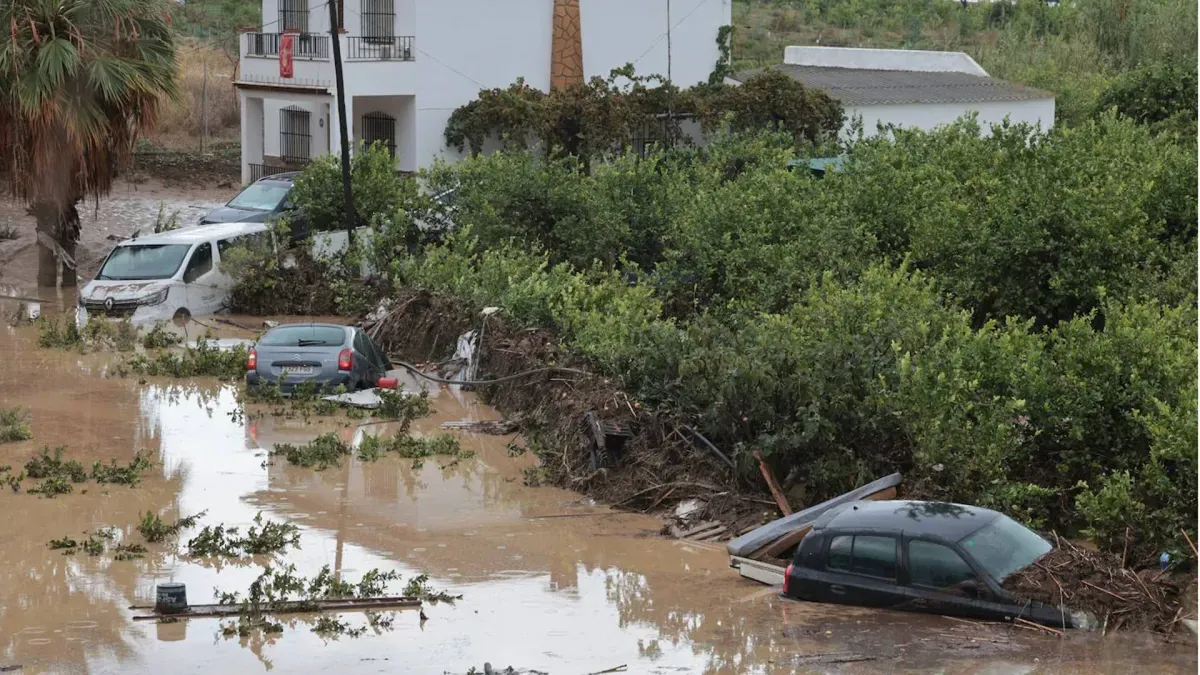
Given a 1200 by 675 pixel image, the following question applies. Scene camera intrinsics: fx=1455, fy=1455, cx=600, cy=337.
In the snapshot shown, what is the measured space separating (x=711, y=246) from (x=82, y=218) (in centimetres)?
1881

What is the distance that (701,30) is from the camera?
1620 inches

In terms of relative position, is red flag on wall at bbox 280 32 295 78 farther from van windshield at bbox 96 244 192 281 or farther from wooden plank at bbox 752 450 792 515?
wooden plank at bbox 752 450 792 515

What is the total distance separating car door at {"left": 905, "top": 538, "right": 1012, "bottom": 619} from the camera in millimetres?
11459

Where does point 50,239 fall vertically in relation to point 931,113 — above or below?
below

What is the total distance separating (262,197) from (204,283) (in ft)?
16.5

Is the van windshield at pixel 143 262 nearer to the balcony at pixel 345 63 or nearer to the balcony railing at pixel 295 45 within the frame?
the balcony at pixel 345 63

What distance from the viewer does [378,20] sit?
37.1 m

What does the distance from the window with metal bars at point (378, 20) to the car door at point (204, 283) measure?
37.3ft

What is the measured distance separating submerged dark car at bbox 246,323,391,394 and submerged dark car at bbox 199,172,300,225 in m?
9.50

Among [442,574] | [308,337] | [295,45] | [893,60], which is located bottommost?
[442,574]

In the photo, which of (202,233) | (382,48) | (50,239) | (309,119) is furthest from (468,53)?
(50,239)

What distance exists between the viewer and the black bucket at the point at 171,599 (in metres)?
11.9

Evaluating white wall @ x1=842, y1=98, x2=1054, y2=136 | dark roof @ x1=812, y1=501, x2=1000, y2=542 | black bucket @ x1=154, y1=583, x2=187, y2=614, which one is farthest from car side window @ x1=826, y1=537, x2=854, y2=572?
white wall @ x1=842, y1=98, x2=1054, y2=136

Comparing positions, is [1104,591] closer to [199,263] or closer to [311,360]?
[311,360]
